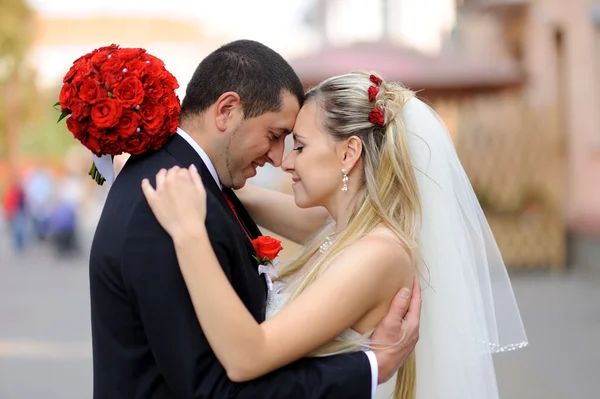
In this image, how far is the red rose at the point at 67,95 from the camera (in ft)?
8.23

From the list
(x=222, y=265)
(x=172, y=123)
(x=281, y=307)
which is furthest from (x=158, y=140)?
(x=281, y=307)

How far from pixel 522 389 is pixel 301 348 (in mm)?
4798

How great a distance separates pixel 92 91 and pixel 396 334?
1160mm

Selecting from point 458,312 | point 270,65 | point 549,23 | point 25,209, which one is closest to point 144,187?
point 270,65

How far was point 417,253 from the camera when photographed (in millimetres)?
2988

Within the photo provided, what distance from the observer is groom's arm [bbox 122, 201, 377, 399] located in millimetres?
2307

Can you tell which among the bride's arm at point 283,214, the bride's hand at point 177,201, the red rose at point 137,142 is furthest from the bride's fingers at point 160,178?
the bride's arm at point 283,214

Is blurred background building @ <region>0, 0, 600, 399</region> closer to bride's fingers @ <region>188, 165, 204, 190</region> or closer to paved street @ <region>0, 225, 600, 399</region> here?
paved street @ <region>0, 225, 600, 399</region>

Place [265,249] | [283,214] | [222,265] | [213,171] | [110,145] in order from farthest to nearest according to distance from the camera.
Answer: [283,214] → [265,249] → [213,171] → [110,145] → [222,265]

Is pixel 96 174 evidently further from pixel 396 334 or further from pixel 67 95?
pixel 396 334

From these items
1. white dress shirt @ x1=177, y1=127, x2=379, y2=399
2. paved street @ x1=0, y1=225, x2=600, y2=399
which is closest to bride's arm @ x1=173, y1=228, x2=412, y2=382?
white dress shirt @ x1=177, y1=127, x2=379, y2=399

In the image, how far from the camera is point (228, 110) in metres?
2.70

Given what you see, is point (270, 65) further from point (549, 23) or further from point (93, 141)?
point (549, 23)

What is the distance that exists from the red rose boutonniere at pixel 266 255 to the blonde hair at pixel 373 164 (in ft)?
0.34
